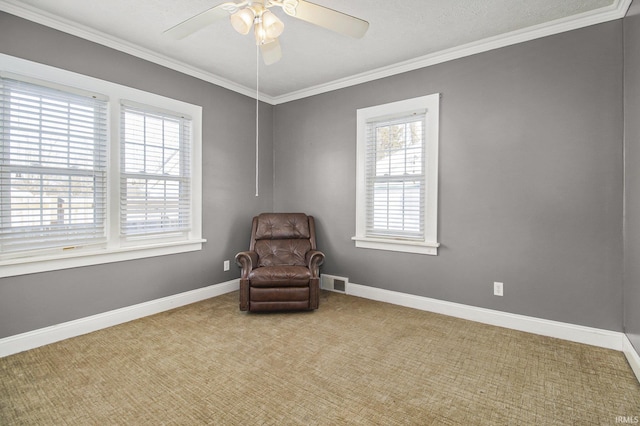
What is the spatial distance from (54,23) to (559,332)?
495cm

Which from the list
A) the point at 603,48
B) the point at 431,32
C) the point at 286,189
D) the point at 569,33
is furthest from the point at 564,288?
the point at 286,189

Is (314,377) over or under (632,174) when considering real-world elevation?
under

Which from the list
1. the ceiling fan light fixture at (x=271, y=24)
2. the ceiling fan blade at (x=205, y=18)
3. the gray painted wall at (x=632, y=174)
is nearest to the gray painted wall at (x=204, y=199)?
the ceiling fan blade at (x=205, y=18)

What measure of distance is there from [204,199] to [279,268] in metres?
1.29

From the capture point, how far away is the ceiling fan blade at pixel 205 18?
1.87m

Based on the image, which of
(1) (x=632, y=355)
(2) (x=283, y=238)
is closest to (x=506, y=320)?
(1) (x=632, y=355)

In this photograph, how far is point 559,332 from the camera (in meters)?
2.74

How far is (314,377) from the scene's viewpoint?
85.1 inches

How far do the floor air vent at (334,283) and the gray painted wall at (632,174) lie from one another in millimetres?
2587

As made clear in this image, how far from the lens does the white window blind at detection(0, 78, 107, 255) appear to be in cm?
246

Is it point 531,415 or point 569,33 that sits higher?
point 569,33

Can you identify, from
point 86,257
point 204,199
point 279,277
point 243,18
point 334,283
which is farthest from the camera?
point 334,283

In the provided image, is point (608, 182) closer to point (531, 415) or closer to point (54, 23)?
point (531, 415)

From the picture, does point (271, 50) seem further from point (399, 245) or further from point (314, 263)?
point (399, 245)
